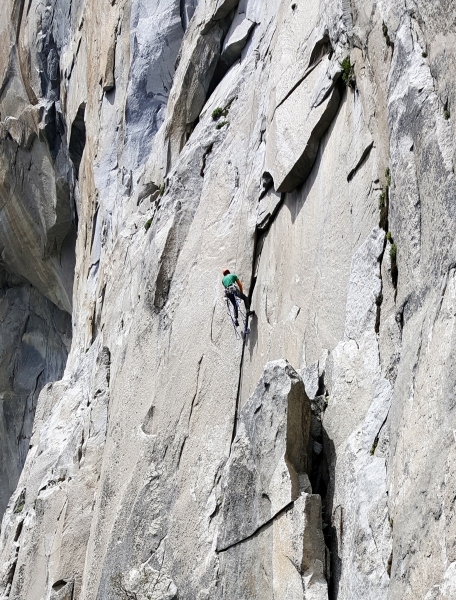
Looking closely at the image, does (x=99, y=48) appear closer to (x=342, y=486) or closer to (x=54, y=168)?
(x=54, y=168)

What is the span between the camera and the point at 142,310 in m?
23.5

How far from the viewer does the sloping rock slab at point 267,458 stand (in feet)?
46.2

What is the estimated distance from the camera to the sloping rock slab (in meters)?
14.1

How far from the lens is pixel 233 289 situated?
18.7m

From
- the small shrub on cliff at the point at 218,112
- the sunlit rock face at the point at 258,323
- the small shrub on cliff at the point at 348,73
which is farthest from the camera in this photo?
the small shrub on cliff at the point at 218,112

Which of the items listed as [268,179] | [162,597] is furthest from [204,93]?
[162,597]

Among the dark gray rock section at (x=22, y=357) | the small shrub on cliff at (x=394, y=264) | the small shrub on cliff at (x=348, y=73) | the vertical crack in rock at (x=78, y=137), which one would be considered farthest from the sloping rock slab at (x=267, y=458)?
the dark gray rock section at (x=22, y=357)

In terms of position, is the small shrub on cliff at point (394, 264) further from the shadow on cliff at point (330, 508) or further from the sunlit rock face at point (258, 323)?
the shadow on cliff at point (330, 508)

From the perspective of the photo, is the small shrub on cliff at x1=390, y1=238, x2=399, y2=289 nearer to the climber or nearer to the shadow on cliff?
the shadow on cliff

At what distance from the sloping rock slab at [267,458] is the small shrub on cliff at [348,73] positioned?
18.8 feet

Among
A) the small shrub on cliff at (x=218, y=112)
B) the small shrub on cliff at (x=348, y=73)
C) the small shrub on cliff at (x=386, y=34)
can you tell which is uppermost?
the small shrub on cliff at (x=218, y=112)

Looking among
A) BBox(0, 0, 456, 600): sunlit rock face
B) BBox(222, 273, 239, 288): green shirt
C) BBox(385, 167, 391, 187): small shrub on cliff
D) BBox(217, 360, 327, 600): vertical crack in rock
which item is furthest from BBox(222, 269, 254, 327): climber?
BBox(385, 167, 391, 187): small shrub on cliff

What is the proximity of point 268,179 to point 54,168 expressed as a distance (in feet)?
85.0

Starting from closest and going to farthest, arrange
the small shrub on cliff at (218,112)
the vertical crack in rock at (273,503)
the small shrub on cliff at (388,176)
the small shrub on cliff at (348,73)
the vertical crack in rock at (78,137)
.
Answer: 1. the vertical crack in rock at (273,503)
2. the small shrub on cliff at (388,176)
3. the small shrub on cliff at (348,73)
4. the small shrub on cliff at (218,112)
5. the vertical crack in rock at (78,137)
